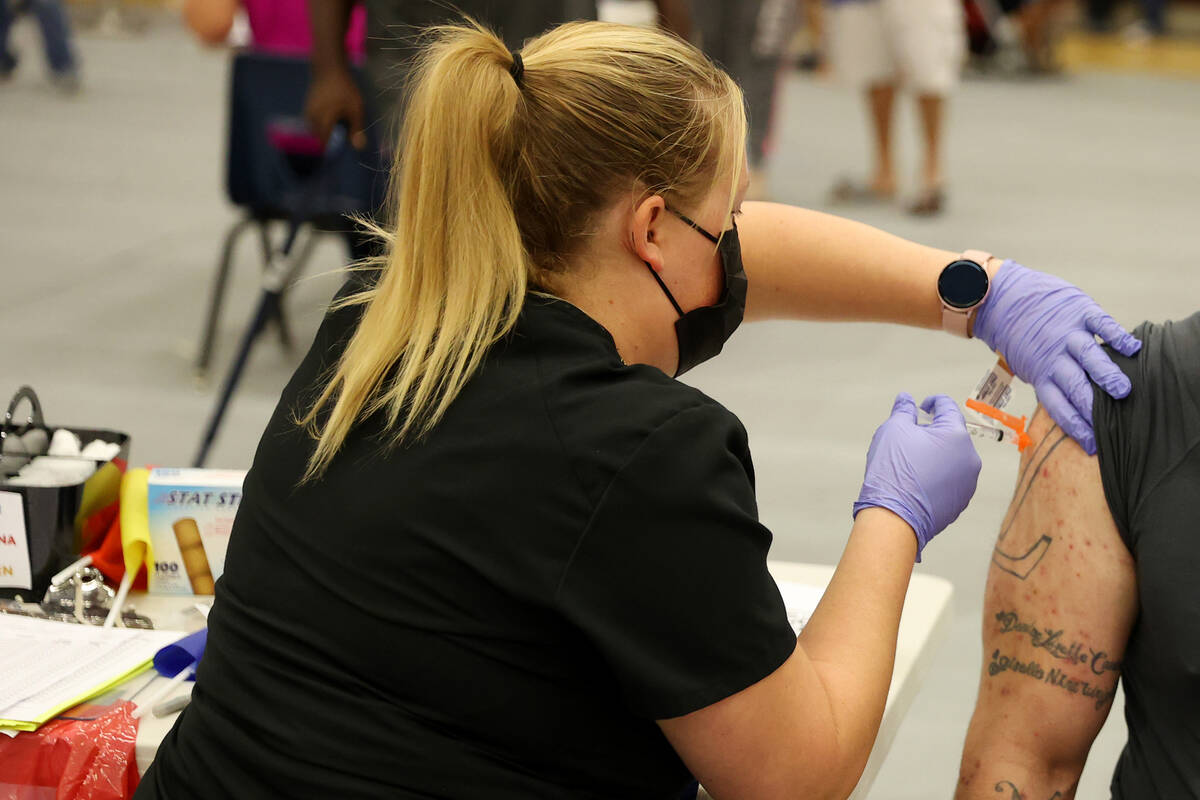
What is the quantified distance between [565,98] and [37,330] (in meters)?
3.56

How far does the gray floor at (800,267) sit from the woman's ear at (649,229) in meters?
1.39

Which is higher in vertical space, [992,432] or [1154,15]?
[992,432]

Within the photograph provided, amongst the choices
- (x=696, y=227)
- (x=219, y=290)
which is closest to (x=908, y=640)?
(x=696, y=227)

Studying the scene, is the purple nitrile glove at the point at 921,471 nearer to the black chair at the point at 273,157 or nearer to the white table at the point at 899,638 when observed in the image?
the white table at the point at 899,638

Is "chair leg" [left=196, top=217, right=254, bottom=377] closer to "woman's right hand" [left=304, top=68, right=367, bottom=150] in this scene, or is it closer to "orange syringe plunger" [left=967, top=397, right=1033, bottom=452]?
"woman's right hand" [left=304, top=68, right=367, bottom=150]

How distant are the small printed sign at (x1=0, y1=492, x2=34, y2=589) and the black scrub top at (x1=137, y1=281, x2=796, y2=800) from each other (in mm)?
522

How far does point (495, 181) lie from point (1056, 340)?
71 centimetres

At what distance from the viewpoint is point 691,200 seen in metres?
1.16

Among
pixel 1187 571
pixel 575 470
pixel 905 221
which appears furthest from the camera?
pixel 905 221

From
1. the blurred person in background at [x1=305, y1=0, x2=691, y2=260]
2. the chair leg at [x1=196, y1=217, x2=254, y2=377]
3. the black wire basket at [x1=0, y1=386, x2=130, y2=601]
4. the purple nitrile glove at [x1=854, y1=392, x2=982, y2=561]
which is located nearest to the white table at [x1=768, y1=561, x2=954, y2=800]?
the purple nitrile glove at [x1=854, y1=392, x2=982, y2=561]

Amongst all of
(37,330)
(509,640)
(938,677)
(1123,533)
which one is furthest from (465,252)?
(37,330)

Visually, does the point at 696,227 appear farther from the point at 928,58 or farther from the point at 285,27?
the point at 928,58

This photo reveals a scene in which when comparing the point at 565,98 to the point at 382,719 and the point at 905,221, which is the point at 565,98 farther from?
the point at 905,221

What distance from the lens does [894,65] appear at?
5664mm
